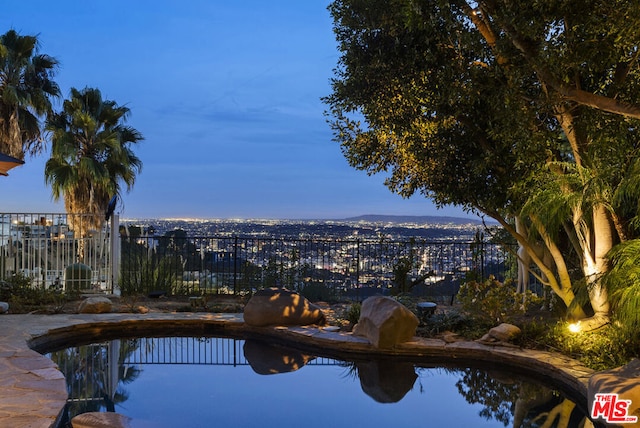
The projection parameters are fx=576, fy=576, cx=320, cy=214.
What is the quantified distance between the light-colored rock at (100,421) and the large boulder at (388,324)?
3.42m

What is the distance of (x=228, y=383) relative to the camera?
6727 millimetres

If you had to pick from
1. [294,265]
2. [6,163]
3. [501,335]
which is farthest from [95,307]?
[501,335]

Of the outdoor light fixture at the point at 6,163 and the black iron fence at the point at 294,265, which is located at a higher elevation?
the outdoor light fixture at the point at 6,163

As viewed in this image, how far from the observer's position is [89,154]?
1493cm

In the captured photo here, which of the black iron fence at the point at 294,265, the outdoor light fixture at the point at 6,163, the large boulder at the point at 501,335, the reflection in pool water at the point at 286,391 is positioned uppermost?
the outdoor light fixture at the point at 6,163

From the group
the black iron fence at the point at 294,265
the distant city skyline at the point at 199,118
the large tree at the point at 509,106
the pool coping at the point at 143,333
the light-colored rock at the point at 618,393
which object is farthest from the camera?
the distant city skyline at the point at 199,118

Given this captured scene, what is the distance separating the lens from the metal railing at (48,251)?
1123 cm

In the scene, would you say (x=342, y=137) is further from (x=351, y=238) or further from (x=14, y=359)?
(x=14, y=359)

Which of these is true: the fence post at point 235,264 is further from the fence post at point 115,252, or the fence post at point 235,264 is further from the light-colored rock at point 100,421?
the light-colored rock at point 100,421

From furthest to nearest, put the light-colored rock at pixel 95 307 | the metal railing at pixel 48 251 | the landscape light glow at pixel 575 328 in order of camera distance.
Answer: the metal railing at pixel 48 251 < the light-colored rock at pixel 95 307 < the landscape light glow at pixel 575 328

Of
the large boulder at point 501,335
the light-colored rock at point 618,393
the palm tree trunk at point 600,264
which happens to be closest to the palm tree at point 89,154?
the large boulder at point 501,335

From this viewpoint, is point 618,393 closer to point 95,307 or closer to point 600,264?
point 600,264

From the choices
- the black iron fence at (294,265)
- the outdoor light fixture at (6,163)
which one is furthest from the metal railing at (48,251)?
the outdoor light fixture at (6,163)

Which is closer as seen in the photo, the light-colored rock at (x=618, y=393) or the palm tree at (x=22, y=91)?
the light-colored rock at (x=618, y=393)
